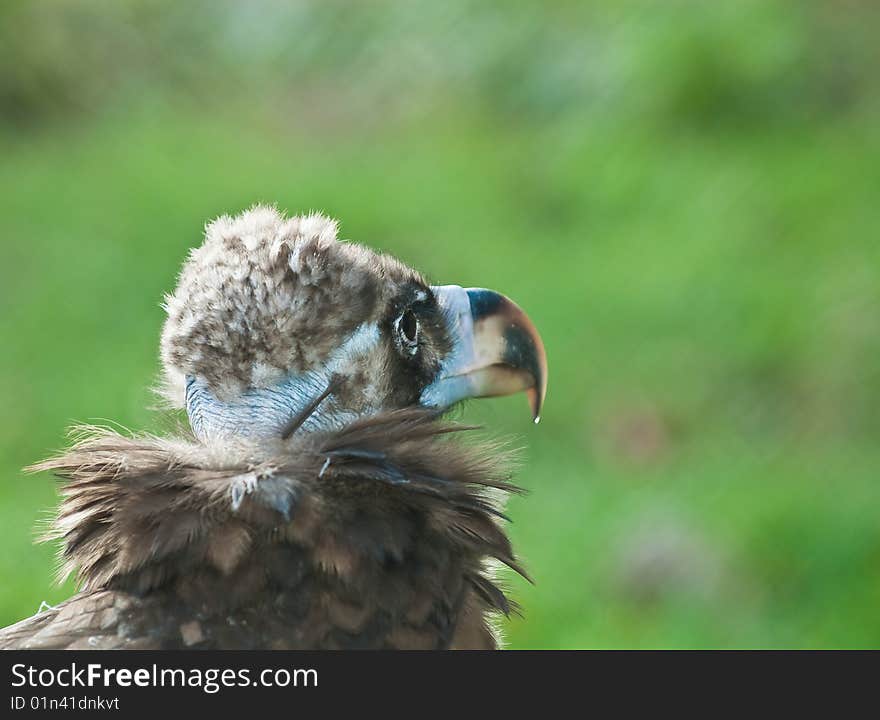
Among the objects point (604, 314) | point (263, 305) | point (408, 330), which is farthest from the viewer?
point (604, 314)

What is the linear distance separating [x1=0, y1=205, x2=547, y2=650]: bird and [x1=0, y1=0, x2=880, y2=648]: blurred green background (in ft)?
8.64

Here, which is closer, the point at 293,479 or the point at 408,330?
the point at 293,479

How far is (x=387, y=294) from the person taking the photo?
10.4 feet

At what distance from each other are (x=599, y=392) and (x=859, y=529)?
6.01 ft

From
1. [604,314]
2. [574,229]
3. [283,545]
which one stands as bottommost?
[283,545]

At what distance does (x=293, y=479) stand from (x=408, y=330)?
567 millimetres

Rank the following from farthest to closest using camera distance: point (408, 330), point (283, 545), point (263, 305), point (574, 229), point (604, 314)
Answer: point (574, 229) → point (604, 314) → point (408, 330) → point (263, 305) → point (283, 545)

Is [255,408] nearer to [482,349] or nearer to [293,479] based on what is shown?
[293,479]

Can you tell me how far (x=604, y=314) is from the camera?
8266 mm

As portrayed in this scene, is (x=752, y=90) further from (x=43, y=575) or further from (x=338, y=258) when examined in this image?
(x=338, y=258)

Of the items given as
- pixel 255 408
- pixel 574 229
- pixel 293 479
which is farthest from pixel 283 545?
pixel 574 229

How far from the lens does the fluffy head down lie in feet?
9.57

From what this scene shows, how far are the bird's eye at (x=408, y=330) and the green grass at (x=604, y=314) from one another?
7.74 feet

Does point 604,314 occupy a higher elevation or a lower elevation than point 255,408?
higher
